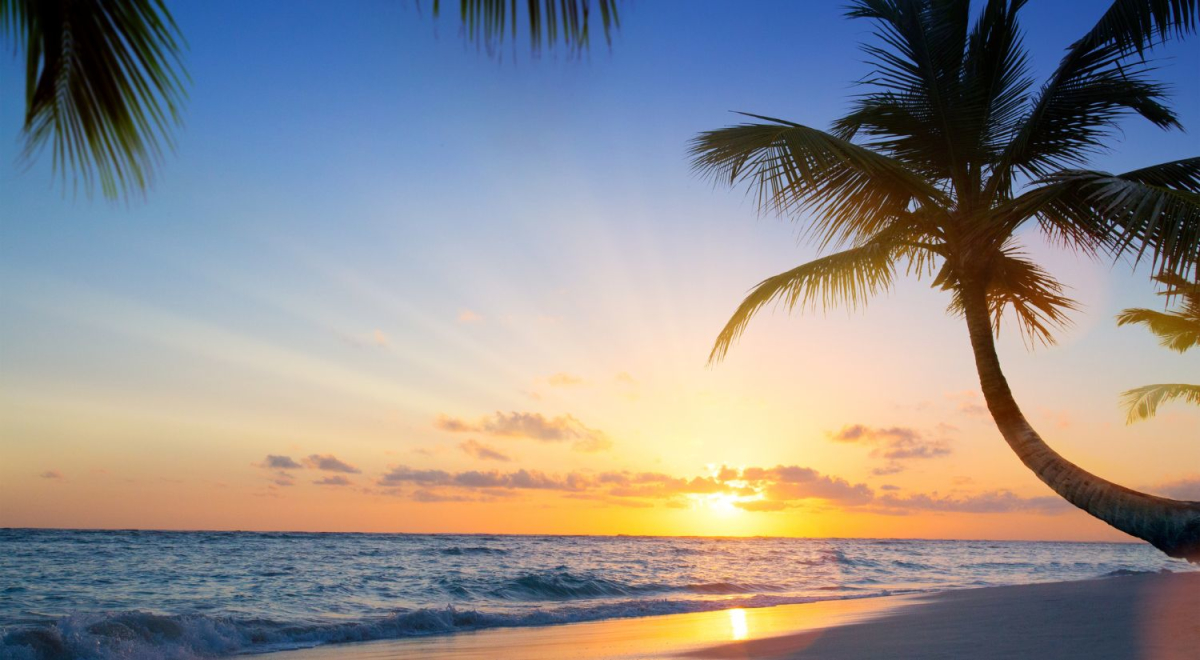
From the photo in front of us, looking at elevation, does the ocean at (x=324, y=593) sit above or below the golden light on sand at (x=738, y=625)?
below

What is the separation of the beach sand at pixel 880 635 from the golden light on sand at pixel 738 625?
0.05 ft

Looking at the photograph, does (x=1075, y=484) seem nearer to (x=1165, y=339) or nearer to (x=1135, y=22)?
(x=1135, y=22)

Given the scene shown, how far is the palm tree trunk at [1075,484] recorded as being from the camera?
4.52m

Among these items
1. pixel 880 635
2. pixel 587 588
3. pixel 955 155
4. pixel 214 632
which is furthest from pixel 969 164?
pixel 587 588

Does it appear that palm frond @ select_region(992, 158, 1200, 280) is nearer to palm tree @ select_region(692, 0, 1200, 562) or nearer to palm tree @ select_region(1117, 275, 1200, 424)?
palm tree @ select_region(692, 0, 1200, 562)

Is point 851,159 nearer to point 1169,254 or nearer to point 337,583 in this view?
point 1169,254

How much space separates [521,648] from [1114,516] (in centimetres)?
680

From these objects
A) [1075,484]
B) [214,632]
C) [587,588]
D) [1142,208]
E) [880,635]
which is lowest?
[587,588]

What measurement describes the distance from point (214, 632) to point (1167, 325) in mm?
21023

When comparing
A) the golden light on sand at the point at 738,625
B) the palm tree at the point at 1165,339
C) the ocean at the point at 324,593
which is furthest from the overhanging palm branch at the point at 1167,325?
the golden light on sand at the point at 738,625

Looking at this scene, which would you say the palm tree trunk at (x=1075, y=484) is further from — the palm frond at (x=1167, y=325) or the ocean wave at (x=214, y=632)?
the palm frond at (x=1167, y=325)

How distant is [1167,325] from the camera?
1730 centimetres

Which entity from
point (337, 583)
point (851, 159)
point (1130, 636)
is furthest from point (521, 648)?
point (337, 583)

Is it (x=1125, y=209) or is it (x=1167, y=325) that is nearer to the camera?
(x=1125, y=209)
